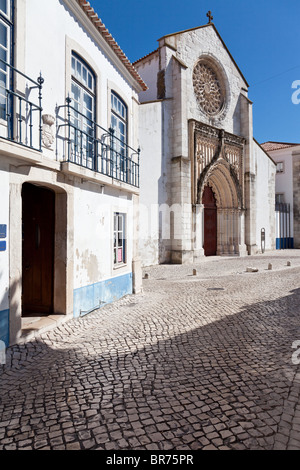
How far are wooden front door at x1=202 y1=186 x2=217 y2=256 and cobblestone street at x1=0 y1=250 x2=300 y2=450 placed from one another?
1188cm

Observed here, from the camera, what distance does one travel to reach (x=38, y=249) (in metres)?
5.74

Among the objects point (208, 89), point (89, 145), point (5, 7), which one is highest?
point (208, 89)

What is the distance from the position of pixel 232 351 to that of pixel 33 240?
4.15 meters

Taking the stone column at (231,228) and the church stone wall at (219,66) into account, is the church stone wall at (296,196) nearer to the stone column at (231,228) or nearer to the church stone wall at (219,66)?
the church stone wall at (219,66)

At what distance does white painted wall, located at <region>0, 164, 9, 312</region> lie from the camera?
3.98 meters

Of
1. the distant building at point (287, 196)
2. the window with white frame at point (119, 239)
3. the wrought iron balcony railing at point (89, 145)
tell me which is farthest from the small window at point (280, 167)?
the window with white frame at point (119, 239)

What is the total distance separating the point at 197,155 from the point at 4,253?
1298 centimetres

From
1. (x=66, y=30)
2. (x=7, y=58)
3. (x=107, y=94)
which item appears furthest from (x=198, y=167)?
(x=7, y=58)

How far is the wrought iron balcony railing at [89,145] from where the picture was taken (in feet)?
17.1

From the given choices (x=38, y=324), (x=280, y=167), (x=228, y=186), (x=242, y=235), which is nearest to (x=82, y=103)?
(x=38, y=324)

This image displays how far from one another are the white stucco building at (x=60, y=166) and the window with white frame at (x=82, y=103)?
0.02 metres

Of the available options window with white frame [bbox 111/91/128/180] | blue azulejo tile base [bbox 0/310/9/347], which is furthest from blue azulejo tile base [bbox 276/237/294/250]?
blue azulejo tile base [bbox 0/310/9/347]

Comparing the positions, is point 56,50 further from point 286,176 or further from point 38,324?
point 286,176

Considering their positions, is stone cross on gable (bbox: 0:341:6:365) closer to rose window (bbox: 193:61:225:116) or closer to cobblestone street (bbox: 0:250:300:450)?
cobblestone street (bbox: 0:250:300:450)
